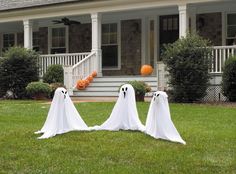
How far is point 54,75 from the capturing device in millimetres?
20297

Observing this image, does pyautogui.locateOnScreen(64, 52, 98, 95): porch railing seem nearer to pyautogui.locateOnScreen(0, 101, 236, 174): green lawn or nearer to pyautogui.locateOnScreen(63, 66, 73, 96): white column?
pyautogui.locateOnScreen(63, 66, 73, 96): white column

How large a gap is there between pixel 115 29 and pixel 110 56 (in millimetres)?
1294

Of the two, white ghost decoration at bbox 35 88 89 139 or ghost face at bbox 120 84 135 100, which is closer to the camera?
white ghost decoration at bbox 35 88 89 139

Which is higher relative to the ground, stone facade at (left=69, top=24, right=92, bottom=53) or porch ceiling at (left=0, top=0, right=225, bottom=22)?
porch ceiling at (left=0, top=0, right=225, bottom=22)

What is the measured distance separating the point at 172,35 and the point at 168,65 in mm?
6083

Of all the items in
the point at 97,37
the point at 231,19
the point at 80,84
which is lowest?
the point at 80,84

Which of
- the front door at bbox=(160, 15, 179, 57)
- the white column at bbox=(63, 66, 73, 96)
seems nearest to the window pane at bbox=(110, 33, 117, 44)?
the front door at bbox=(160, 15, 179, 57)

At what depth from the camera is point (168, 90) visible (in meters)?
17.3

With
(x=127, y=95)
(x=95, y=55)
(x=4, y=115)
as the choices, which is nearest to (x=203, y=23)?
(x=95, y=55)

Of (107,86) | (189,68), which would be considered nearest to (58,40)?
(107,86)

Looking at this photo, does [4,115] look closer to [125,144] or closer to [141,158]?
[125,144]

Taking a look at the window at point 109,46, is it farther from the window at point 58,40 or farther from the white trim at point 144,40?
the window at point 58,40

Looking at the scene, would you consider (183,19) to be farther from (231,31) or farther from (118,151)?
(118,151)

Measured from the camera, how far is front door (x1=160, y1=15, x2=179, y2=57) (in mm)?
22766
